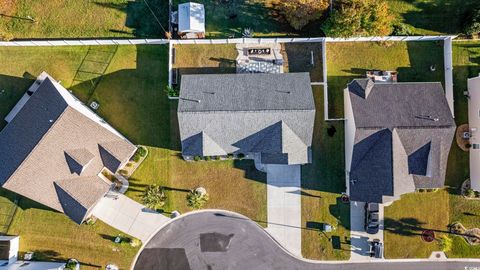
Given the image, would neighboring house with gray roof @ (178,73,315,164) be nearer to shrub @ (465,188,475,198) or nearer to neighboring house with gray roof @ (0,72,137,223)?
neighboring house with gray roof @ (0,72,137,223)

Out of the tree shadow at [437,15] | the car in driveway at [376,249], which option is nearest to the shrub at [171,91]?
the tree shadow at [437,15]

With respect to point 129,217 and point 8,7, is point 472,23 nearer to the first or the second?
→ point 129,217

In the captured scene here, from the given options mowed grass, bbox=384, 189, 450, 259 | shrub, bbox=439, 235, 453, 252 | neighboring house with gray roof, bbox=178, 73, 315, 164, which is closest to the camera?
neighboring house with gray roof, bbox=178, 73, 315, 164

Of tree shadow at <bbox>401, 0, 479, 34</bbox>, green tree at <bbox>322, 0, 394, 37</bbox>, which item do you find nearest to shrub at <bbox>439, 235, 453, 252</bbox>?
tree shadow at <bbox>401, 0, 479, 34</bbox>

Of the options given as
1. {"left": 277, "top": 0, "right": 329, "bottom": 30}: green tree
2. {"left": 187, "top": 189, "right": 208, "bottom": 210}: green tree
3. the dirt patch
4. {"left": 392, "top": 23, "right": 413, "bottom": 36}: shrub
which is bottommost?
{"left": 187, "top": 189, "right": 208, "bottom": 210}: green tree

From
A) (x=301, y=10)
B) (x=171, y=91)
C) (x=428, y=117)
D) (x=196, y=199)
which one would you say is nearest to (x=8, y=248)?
(x=196, y=199)

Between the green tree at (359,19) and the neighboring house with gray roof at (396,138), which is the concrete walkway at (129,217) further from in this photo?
the green tree at (359,19)

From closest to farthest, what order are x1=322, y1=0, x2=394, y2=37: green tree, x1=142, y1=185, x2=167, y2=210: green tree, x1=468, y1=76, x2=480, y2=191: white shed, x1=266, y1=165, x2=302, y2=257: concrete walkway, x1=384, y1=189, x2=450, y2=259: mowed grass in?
1. x1=322, y1=0, x2=394, y2=37: green tree
2. x1=142, y1=185, x2=167, y2=210: green tree
3. x1=468, y1=76, x2=480, y2=191: white shed
4. x1=266, y1=165, x2=302, y2=257: concrete walkway
5. x1=384, y1=189, x2=450, y2=259: mowed grass
